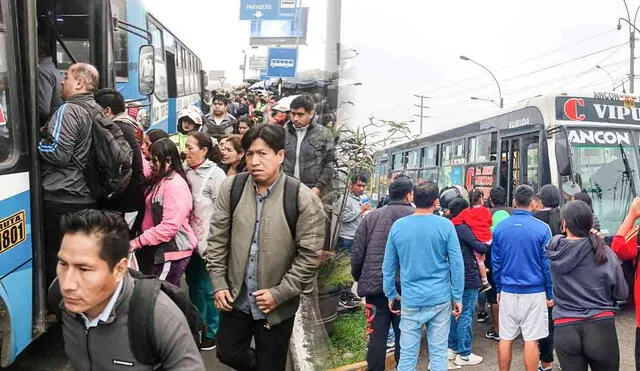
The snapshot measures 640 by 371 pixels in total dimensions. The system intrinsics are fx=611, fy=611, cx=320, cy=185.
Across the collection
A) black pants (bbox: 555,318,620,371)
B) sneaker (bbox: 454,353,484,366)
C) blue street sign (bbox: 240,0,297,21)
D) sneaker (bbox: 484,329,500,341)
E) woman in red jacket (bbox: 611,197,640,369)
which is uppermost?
Result: blue street sign (bbox: 240,0,297,21)

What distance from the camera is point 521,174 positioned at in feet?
30.9

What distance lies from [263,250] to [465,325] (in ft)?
10.2

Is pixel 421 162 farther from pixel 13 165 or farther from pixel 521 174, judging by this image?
pixel 13 165

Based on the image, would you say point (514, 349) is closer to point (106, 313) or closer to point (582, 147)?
point (582, 147)

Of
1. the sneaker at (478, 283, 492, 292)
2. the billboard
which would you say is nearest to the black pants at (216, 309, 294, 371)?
Result: the sneaker at (478, 283, 492, 292)

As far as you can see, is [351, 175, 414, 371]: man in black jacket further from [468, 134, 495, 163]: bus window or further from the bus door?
[468, 134, 495, 163]: bus window

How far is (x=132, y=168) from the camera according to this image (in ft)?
14.6

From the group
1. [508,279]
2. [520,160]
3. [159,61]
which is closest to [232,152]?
[508,279]

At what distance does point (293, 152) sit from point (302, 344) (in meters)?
1.59

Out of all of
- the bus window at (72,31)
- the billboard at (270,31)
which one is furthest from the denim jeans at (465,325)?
the billboard at (270,31)

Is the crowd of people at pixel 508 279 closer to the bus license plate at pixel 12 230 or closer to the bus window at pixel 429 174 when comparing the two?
the bus license plate at pixel 12 230

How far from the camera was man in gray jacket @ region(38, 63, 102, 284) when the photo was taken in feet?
12.8

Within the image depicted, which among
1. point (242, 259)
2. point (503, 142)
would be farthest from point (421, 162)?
point (242, 259)

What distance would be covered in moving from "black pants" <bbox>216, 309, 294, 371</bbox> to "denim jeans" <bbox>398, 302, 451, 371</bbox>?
1.44 m
